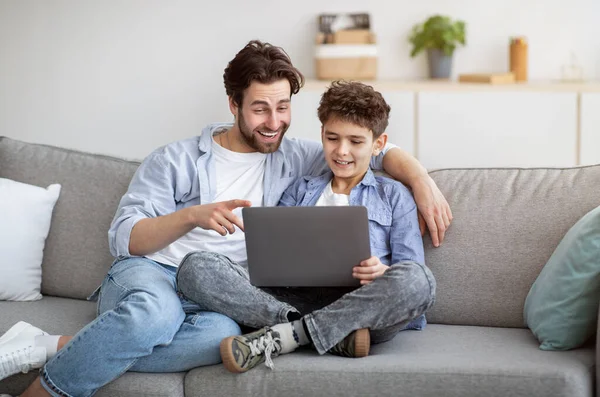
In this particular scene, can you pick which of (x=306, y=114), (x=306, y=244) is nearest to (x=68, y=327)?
(x=306, y=244)

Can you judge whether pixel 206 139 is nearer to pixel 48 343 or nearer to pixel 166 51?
pixel 48 343

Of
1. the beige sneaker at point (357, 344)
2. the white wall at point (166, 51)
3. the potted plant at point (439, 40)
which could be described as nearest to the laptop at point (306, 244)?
the beige sneaker at point (357, 344)

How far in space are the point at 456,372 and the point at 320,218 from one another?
488 mm

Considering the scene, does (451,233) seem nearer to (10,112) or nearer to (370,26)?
(370,26)

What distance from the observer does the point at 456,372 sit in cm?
197

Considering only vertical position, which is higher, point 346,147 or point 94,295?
point 346,147

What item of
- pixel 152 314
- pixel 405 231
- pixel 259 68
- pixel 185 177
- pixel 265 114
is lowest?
pixel 152 314

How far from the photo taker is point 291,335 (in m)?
2.12

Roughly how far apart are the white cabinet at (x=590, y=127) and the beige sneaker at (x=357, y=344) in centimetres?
237

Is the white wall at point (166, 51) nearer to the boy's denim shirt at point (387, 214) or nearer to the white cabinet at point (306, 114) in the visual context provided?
the white cabinet at point (306, 114)

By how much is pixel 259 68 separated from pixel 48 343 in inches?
38.4

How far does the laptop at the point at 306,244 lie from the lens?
2.11 m

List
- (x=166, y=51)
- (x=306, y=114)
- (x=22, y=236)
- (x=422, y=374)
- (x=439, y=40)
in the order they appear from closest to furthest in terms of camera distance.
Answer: (x=422, y=374) < (x=22, y=236) < (x=306, y=114) < (x=439, y=40) < (x=166, y=51)

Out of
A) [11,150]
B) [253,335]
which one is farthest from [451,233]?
[11,150]
